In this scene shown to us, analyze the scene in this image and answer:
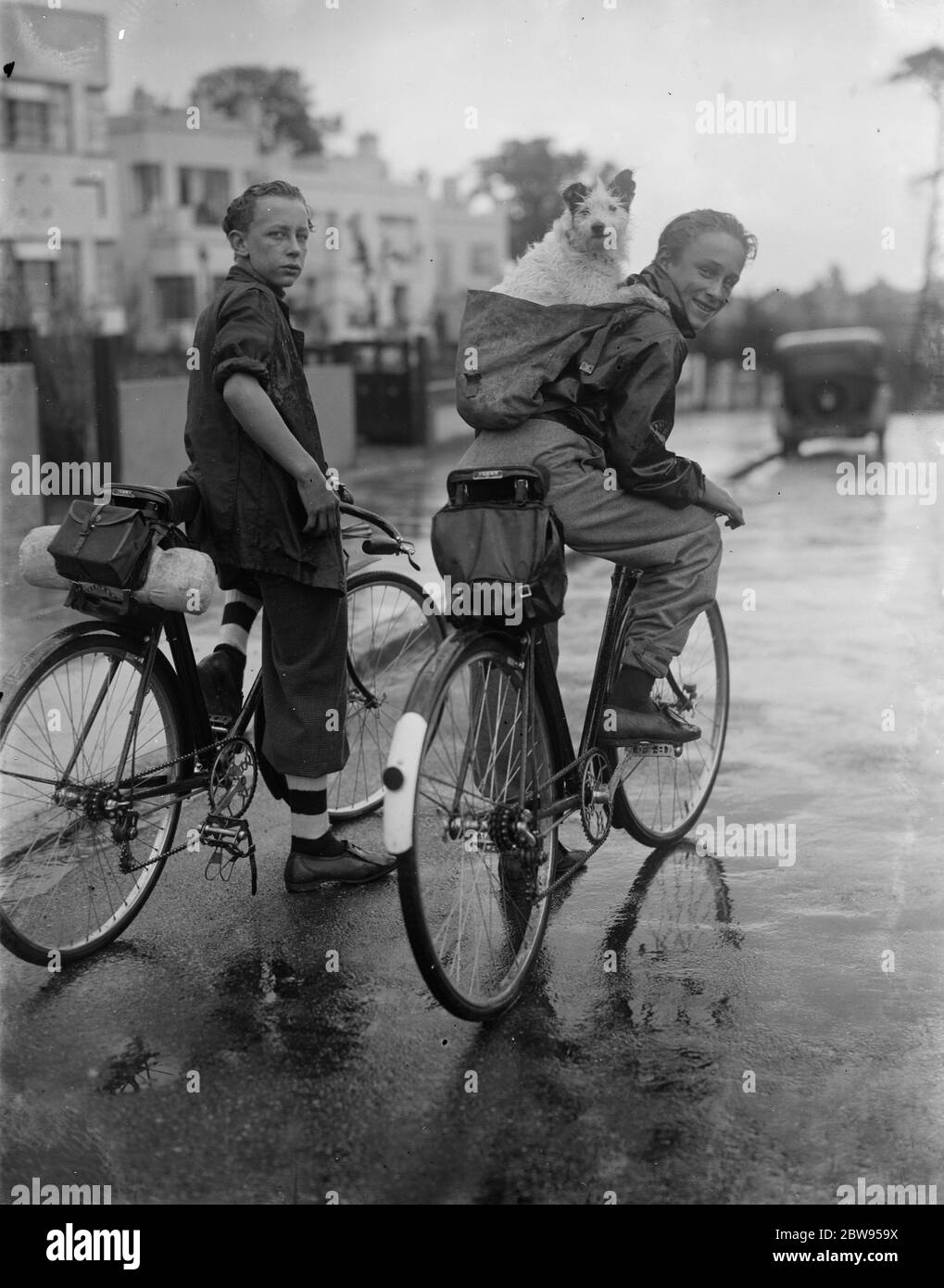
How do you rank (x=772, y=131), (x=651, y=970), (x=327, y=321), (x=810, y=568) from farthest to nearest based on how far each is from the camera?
(x=327, y=321), (x=810, y=568), (x=772, y=131), (x=651, y=970)

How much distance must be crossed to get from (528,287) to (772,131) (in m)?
1.73

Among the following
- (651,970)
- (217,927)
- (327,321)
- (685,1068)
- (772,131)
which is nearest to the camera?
(685,1068)

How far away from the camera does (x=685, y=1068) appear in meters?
3.43

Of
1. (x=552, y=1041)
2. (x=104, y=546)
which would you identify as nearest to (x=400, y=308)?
(x=104, y=546)

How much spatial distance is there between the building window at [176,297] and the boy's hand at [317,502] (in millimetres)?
45216

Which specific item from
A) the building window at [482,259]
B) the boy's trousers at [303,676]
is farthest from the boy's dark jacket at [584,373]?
the building window at [482,259]

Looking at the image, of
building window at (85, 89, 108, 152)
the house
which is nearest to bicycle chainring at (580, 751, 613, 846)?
the house

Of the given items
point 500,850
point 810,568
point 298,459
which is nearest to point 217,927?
point 500,850

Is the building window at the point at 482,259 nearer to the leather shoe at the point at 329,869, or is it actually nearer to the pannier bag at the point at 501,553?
the leather shoe at the point at 329,869

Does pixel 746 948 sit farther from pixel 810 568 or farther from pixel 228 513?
pixel 810 568

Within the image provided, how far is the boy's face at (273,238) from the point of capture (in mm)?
4121

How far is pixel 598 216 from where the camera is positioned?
162 inches

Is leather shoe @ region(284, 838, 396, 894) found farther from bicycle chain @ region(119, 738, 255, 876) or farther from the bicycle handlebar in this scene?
the bicycle handlebar

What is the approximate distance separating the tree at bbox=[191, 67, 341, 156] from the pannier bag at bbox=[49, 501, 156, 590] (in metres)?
41.8
